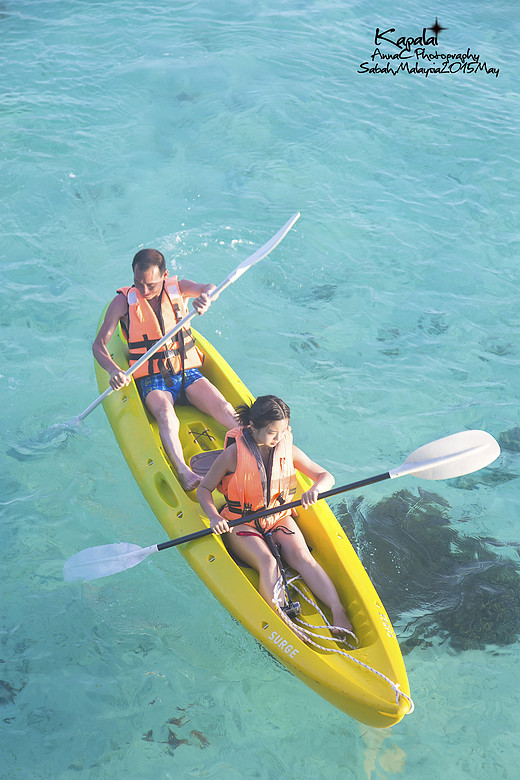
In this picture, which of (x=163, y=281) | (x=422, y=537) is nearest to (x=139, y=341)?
(x=163, y=281)

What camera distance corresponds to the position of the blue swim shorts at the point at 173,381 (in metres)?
4.48

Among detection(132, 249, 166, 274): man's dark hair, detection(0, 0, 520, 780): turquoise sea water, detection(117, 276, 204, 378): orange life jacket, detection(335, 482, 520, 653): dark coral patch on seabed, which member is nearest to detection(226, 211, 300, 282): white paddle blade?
detection(117, 276, 204, 378): orange life jacket

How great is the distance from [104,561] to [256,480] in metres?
0.97

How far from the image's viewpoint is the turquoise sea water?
3551 millimetres

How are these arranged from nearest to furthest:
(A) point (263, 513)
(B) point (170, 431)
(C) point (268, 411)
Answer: (C) point (268, 411), (A) point (263, 513), (B) point (170, 431)

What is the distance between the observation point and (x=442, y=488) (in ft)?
16.0

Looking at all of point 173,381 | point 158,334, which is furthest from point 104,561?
point 158,334

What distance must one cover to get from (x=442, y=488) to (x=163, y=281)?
2371 millimetres

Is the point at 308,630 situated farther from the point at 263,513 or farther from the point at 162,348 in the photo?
the point at 162,348

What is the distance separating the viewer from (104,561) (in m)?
3.73

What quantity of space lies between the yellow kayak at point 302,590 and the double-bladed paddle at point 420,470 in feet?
0.66

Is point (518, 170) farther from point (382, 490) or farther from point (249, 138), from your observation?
point (382, 490)

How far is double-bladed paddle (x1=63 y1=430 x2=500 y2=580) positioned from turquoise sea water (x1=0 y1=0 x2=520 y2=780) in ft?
1.31

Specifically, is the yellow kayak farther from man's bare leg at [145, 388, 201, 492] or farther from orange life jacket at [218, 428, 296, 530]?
orange life jacket at [218, 428, 296, 530]
